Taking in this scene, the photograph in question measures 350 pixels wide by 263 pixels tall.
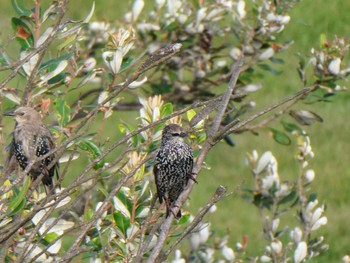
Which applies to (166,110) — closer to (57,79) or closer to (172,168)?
(57,79)

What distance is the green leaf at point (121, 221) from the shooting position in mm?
3314

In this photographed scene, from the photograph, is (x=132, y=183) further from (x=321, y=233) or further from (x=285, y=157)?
(x=285, y=157)

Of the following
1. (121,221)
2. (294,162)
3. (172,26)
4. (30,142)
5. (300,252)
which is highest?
(121,221)

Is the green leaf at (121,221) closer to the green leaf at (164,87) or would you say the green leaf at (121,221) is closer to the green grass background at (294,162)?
the green leaf at (164,87)

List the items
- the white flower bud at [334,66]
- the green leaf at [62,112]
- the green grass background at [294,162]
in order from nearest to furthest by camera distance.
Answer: the green leaf at [62,112] → the white flower bud at [334,66] → the green grass background at [294,162]

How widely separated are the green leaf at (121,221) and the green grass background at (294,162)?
4057 millimetres

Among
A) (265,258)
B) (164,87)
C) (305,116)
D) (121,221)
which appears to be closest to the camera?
(121,221)

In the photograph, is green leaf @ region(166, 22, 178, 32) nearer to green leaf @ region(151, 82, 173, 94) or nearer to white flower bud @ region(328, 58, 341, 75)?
green leaf @ region(151, 82, 173, 94)

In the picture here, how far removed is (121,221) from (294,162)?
227 inches

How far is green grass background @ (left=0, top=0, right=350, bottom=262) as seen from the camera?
8.11 m

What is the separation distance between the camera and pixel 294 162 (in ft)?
29.4

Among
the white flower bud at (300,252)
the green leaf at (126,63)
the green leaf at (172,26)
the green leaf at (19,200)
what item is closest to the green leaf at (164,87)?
the green leaf at (172,26)

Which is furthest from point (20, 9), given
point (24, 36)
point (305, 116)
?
point (305, 116)

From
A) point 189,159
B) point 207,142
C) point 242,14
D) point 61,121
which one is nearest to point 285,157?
point 242,14
